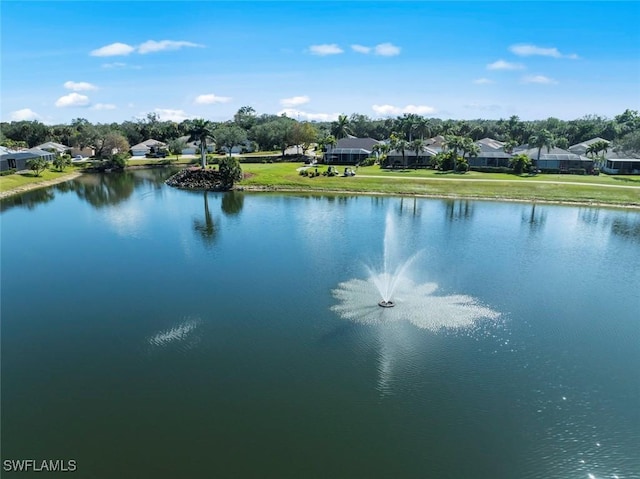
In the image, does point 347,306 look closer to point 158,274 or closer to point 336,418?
point 336,418

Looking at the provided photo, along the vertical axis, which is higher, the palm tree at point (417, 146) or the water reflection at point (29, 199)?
the palm tree at point (417, 146)

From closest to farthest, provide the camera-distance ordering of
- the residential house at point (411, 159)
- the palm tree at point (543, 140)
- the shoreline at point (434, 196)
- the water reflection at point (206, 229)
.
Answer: the water reflection at point (206, 229) < the shoreline at point (434, 196) < the palm tree at point (543, 140) < the residential house at point (411, 159)

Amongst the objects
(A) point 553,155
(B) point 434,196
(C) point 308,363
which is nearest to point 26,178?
(B) point 434,196

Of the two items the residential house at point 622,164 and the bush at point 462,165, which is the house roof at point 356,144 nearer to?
the bush at point 462,165

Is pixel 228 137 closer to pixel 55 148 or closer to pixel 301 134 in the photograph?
pixel 301 134

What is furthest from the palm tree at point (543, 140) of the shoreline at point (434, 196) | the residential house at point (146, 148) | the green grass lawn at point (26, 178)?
the residential house at point (146, 148)

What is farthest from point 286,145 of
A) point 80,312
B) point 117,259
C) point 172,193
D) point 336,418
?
point 336,418

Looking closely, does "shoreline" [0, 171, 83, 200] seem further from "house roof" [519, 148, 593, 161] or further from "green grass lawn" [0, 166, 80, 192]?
"house roof" [519, 148, 593, 161]
